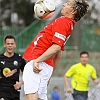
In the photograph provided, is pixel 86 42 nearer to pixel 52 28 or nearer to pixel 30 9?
pixel 52 28

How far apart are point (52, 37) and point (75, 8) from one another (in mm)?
504

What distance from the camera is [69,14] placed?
577 centimetres

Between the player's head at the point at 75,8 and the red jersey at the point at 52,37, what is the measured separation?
96 mm

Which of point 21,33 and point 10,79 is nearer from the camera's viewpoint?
point 10,79

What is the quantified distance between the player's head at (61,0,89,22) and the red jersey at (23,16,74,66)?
3.8 inches

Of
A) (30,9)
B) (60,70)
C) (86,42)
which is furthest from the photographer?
(30,9)

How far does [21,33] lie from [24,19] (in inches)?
1227

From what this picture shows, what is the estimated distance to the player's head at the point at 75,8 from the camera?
5.75 metres

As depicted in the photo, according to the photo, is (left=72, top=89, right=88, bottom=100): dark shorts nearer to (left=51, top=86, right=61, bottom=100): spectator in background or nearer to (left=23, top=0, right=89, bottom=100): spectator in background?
(left=51, top=86, right=61, bottom=100): spectator in background

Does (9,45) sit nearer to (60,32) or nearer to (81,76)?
Result: (60,32)

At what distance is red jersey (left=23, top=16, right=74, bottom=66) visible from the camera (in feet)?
18.1

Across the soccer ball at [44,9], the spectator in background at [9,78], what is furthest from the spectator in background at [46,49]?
the spectator in background at [9,78]

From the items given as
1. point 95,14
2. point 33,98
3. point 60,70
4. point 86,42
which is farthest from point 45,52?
point 95,14

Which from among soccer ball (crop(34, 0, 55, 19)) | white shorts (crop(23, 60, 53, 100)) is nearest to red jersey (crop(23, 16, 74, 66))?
white shorts (crop(23, 60, 53, 100))
